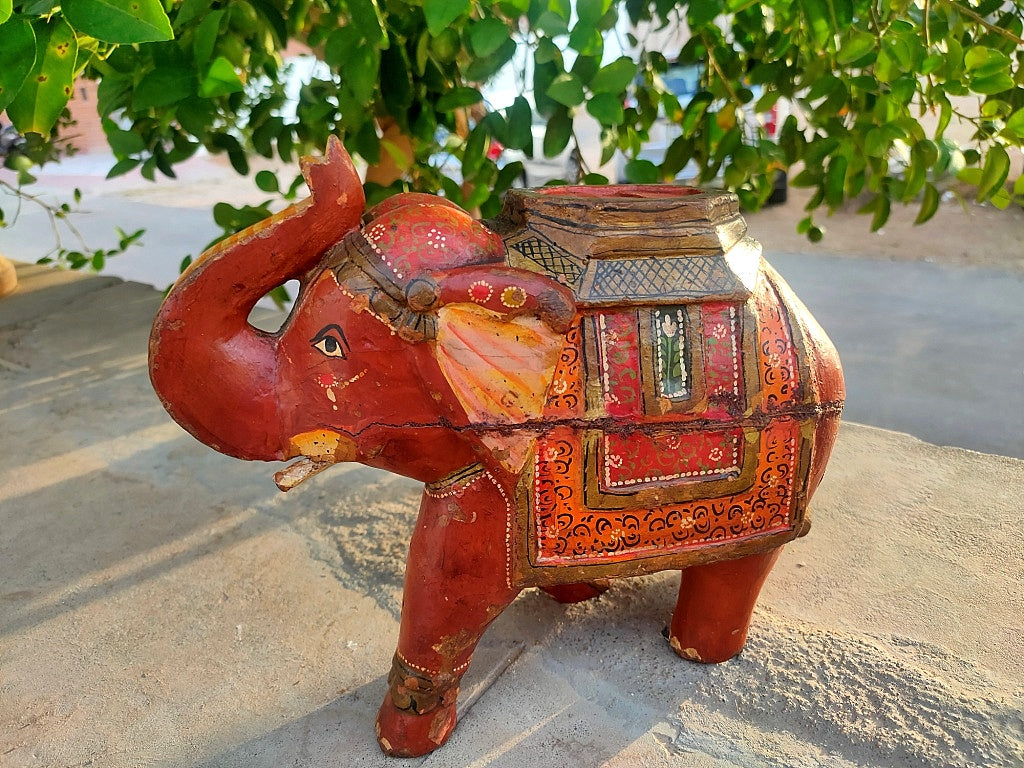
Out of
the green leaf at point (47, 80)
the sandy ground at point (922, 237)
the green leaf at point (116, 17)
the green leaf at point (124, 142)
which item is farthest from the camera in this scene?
the sandy ground at point (922, 237)

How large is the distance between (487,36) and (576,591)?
935mm

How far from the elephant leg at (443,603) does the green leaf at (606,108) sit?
1.75ft

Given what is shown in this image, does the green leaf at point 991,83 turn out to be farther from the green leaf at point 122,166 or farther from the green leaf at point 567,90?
the green leaf at point 122,166

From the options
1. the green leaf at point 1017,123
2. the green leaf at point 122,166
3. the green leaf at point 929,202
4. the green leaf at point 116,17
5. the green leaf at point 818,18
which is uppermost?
the green leaf at point 116,17

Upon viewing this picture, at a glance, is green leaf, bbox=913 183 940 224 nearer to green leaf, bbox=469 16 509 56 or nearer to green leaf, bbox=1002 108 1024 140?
green leaf, bbox=1002 108 1024 140

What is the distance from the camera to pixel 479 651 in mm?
1417

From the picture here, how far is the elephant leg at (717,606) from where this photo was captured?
125 centimetres

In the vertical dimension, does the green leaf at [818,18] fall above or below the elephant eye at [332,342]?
above

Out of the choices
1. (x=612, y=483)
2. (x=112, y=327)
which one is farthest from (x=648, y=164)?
(x=112, y=327)

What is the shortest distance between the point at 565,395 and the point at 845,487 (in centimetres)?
113

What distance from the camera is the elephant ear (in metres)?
0.97

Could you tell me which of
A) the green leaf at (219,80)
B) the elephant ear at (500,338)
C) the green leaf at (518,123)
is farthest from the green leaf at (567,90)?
the green leaf at (219,80)

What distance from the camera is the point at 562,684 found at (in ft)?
4.40

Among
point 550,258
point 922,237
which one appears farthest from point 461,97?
point 922,237
